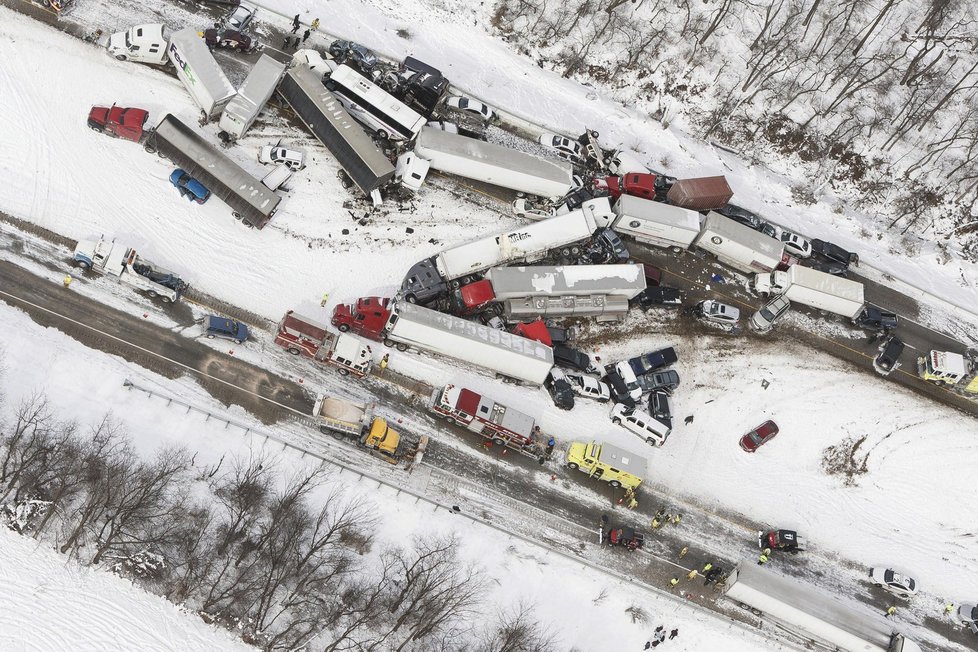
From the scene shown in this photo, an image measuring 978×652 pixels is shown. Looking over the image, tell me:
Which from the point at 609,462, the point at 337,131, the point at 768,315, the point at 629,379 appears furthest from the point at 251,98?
the point at 768,315

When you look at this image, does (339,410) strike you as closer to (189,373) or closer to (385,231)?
(189,373)

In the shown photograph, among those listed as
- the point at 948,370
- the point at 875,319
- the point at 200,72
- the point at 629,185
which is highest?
the point at 629,185

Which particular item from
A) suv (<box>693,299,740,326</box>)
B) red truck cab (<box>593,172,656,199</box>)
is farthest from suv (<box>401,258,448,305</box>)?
suv (<box>693,299,740,326</box>)

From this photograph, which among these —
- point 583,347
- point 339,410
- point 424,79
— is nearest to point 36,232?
point 339,410

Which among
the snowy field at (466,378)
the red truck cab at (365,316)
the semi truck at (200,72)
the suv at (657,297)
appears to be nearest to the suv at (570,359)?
the snowy field at (466,378)

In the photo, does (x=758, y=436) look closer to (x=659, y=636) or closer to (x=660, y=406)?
(x=660, y=406)

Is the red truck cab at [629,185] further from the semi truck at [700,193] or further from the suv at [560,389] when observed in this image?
the suv at [560,389]
